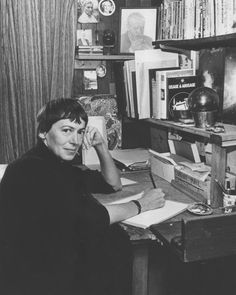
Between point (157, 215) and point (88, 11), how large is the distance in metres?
1.49

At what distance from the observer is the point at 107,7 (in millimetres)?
2703

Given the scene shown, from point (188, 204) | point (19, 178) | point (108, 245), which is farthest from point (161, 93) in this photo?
point (19, 178)

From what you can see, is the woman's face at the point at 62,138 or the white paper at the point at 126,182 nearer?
the woman's face at the point at 62,138

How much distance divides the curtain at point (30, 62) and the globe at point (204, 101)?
920 mm

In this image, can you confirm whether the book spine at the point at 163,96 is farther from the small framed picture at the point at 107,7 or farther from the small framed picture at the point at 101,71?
the small framed picture at the point at 107,7

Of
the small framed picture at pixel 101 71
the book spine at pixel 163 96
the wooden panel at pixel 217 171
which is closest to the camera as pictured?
the wooden panel at pixel 217 171

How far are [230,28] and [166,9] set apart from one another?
0.68 m

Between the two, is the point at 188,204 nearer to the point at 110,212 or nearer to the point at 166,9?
the point at 110,212

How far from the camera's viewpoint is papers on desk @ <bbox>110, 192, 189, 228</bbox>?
1699 mm

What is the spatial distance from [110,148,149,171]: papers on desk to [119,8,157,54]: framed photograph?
25.2 inches

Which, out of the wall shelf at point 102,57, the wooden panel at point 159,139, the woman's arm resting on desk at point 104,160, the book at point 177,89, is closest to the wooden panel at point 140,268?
the woman's arm resting on desk at point 104,160

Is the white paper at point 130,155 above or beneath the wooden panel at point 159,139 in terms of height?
beneath

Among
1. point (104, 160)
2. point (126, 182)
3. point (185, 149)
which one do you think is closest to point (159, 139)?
point (185, 149)

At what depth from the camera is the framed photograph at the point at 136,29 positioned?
8.77 feet
